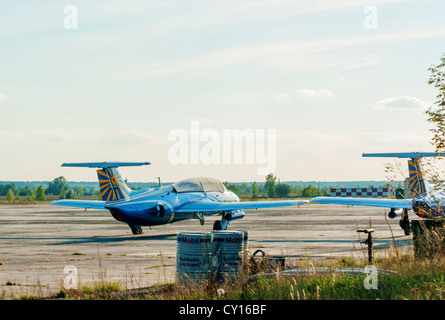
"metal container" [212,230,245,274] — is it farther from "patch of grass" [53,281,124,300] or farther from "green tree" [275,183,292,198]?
"green tree" [275,183,292,198]

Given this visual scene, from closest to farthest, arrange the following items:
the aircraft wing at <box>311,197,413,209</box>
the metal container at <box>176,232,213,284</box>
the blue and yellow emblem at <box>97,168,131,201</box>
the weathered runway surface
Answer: the metal container at <box>176,232,213,284</box>
the weathered runway surface
the aircraft wing at <box>311,197,413,209</box>
the blue and yellow emblem at <box>97,168,131,201</box>

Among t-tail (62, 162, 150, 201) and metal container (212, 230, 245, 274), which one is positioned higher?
t-tail (62, 162, 150, 201)

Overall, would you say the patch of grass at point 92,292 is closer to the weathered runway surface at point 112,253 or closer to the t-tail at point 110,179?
the weathered runway surface at point 112,253

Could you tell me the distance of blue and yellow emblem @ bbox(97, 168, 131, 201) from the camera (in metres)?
25.5

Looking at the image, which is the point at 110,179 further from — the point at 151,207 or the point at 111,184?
the point at 151,207

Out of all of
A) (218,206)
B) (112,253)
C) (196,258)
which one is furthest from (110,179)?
(196,258)

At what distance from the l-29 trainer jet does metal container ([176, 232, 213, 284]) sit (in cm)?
→ 1425


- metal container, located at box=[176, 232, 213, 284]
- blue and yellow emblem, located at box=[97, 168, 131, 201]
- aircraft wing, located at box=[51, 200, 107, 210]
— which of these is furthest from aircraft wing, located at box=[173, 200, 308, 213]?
metal container, located at box=[176, 232, 213, 284]

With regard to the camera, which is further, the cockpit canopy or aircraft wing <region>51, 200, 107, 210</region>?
aircraft wing <region>51, 200, 107, 210</region>

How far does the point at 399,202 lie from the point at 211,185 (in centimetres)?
917

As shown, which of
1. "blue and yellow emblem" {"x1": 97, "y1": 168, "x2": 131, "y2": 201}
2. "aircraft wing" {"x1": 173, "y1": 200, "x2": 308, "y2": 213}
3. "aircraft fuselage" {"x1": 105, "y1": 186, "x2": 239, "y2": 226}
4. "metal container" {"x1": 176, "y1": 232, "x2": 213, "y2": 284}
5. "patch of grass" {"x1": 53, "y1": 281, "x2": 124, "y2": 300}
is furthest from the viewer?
"aircraft wing" {"x1": 173, "y1": 200, "x2": 308, "y2": 213}
